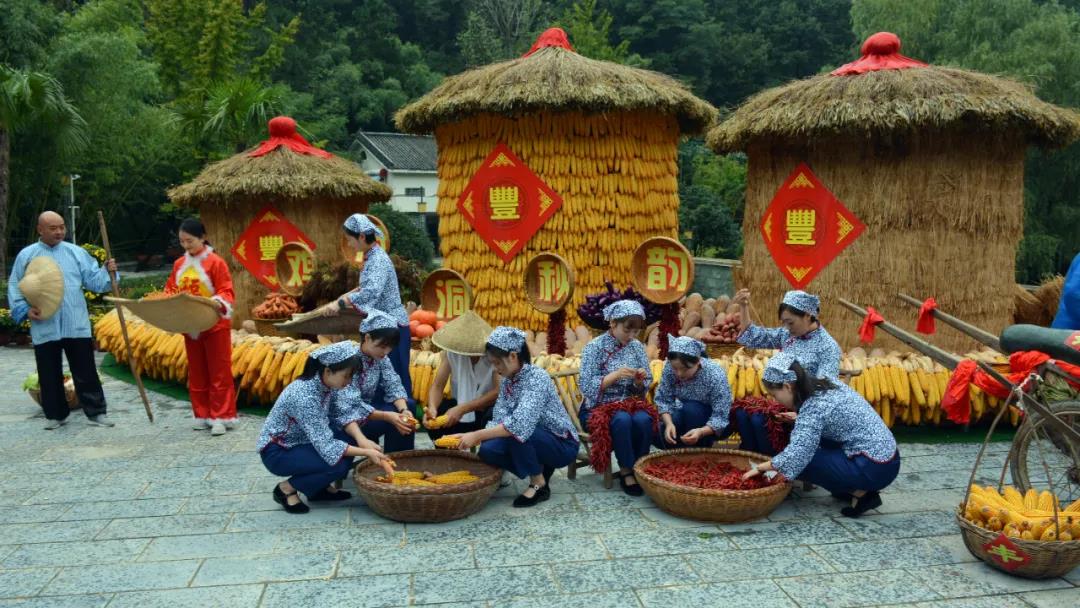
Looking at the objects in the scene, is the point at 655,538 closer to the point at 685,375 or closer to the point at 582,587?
the point at 582,587

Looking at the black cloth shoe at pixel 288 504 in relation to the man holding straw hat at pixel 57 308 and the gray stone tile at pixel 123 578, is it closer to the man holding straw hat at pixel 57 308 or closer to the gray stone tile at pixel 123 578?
the gray stone tile at pixel 123 578

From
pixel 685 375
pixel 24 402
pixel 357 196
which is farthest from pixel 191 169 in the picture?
pixel 685 375

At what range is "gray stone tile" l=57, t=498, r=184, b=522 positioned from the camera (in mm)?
4551

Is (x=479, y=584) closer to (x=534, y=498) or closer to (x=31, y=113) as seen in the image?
(x=534, y=498)

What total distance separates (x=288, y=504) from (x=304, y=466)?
1.02 feet

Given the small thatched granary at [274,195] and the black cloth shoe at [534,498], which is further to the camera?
the small thatched granary at [274,195]

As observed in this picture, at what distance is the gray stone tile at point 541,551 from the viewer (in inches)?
152

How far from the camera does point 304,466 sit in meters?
4.38

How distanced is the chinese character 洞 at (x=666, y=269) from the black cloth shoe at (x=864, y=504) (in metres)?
2.32

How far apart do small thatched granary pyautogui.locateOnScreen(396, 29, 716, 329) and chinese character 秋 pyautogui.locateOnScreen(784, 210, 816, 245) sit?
5.00 feet

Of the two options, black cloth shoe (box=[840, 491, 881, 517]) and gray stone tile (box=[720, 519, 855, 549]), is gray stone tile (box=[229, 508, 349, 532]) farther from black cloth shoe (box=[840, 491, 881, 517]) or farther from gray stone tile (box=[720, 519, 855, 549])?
black cloth shoe (box=[840, 491, 881, 517])

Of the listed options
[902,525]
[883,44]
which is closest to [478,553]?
[902,525]

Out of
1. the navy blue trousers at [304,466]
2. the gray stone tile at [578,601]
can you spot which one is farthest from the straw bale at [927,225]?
the navy blue trousers at [304,466]

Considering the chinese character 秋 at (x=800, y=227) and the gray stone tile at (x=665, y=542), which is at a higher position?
the chinese character 秋 at (x=800, y=227)
